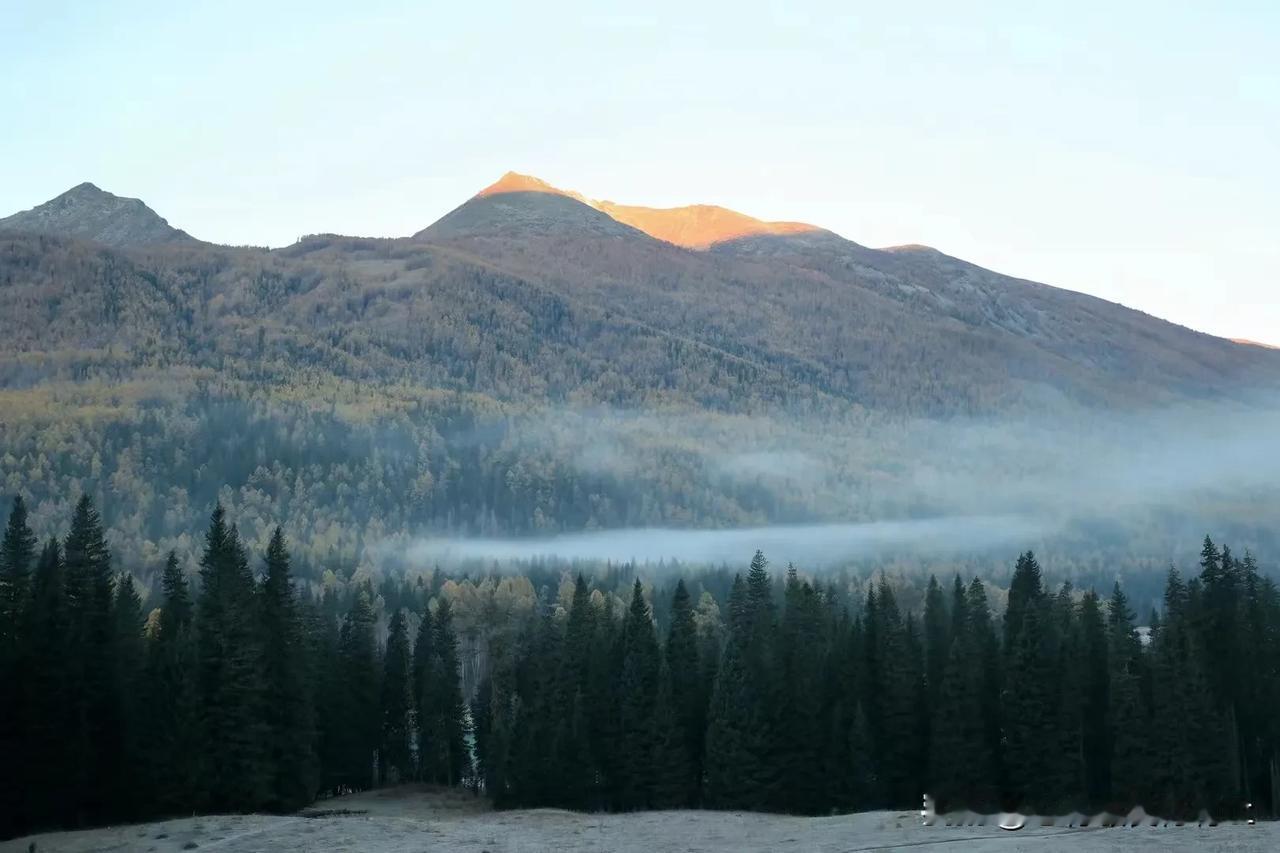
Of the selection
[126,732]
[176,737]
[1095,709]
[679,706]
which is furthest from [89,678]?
[1095,709]

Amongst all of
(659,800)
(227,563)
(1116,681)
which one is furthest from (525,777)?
(1116,681)

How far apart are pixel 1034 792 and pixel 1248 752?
1598 centimetres

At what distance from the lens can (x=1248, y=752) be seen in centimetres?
8575

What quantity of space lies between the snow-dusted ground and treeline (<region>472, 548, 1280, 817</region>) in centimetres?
1224

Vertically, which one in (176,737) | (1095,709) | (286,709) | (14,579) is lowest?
(1095,709)

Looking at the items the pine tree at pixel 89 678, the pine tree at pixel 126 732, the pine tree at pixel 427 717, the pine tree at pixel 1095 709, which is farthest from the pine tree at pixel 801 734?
the pine tree at pixel 89 678

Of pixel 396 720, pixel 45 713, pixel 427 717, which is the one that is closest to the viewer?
pixel 45 713

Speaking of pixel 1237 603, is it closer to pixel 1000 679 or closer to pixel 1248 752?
pixel 1248 752

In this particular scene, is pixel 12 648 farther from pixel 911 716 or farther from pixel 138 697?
pixel 911 716

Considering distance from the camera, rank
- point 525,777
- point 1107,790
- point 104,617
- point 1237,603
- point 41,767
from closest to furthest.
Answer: point 41,767
point 104,617
point 1107,790
point 525,777
point 1237,603

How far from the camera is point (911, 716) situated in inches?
3369

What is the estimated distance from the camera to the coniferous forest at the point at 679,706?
7294 cm

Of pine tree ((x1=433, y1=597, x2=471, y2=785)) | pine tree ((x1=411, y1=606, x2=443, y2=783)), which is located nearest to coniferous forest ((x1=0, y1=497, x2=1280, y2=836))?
pine tree ((x1=411, y1=606, x2=443, y2=783))

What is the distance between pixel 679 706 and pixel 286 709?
2213 cm
